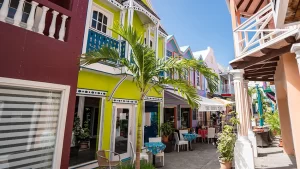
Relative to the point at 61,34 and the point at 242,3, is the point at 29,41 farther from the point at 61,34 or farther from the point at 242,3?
the point at 242,3

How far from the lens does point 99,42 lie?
707 centimetres

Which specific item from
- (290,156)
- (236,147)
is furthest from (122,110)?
(290,156)

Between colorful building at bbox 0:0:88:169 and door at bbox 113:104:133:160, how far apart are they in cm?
407

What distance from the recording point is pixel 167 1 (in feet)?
30.9

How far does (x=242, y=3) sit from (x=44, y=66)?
30.6ft

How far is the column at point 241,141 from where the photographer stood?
665 cm

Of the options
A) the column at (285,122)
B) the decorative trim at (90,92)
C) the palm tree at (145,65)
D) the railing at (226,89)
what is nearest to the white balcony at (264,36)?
the palm tree at (145,65)

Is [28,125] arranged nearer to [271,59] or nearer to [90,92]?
[90,92]

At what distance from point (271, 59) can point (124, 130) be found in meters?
7.69

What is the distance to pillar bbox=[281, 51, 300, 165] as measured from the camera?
533 centimetres

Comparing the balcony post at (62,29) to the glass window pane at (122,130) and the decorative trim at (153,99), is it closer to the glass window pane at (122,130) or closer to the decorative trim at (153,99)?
the glass window pane at (122,130)

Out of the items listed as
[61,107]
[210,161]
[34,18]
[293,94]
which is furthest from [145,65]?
[210,161]

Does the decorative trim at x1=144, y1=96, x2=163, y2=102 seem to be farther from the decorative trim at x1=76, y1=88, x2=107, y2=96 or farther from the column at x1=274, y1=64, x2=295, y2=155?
the column at x1=274, y1=64, x2=295, y2=155

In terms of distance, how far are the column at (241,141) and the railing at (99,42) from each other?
522 cm
